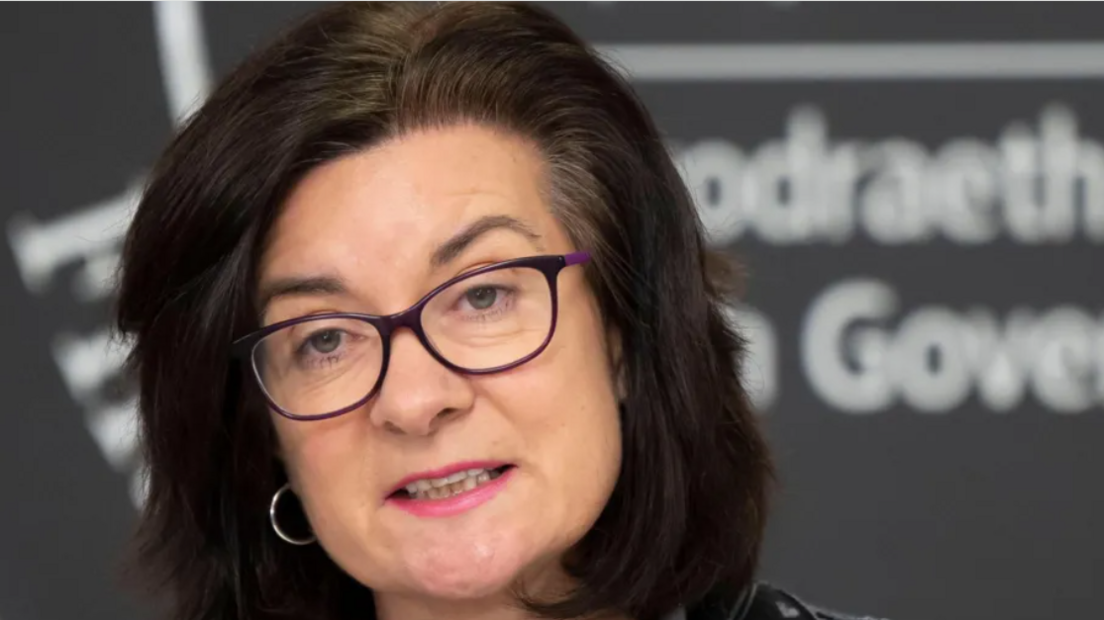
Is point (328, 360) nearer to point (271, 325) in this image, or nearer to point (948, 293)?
point (271, 325)

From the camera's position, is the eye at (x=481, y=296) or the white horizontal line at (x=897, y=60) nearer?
the eye at (x=481, y=296)

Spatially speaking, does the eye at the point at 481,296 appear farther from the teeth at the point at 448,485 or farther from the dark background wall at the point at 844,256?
the dark background wall at the point at 844,256

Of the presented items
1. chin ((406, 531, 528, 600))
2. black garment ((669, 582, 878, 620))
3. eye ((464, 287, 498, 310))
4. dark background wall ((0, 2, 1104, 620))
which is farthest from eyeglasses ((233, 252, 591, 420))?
dark background wall ((0, 2, 1104, 620))

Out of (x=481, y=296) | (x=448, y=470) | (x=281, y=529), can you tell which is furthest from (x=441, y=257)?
(x=281, y=529)

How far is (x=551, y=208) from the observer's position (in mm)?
1236

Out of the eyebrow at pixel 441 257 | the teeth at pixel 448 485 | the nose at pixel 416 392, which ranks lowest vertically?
the teeth at pixel 448 485

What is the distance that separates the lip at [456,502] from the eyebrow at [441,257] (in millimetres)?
178

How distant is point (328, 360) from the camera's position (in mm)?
1201

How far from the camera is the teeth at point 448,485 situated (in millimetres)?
1172

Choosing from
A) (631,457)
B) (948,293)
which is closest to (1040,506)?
(948,293)

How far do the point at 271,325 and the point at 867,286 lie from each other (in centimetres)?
88

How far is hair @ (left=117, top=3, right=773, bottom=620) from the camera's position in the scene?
3.99 ft

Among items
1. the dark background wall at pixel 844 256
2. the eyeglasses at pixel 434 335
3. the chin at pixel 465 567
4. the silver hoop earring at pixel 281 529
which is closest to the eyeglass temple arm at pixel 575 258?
the eyeglasses at pixel 434 335

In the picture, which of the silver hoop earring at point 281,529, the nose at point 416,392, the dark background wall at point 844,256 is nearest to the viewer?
the nose at point 416,392
